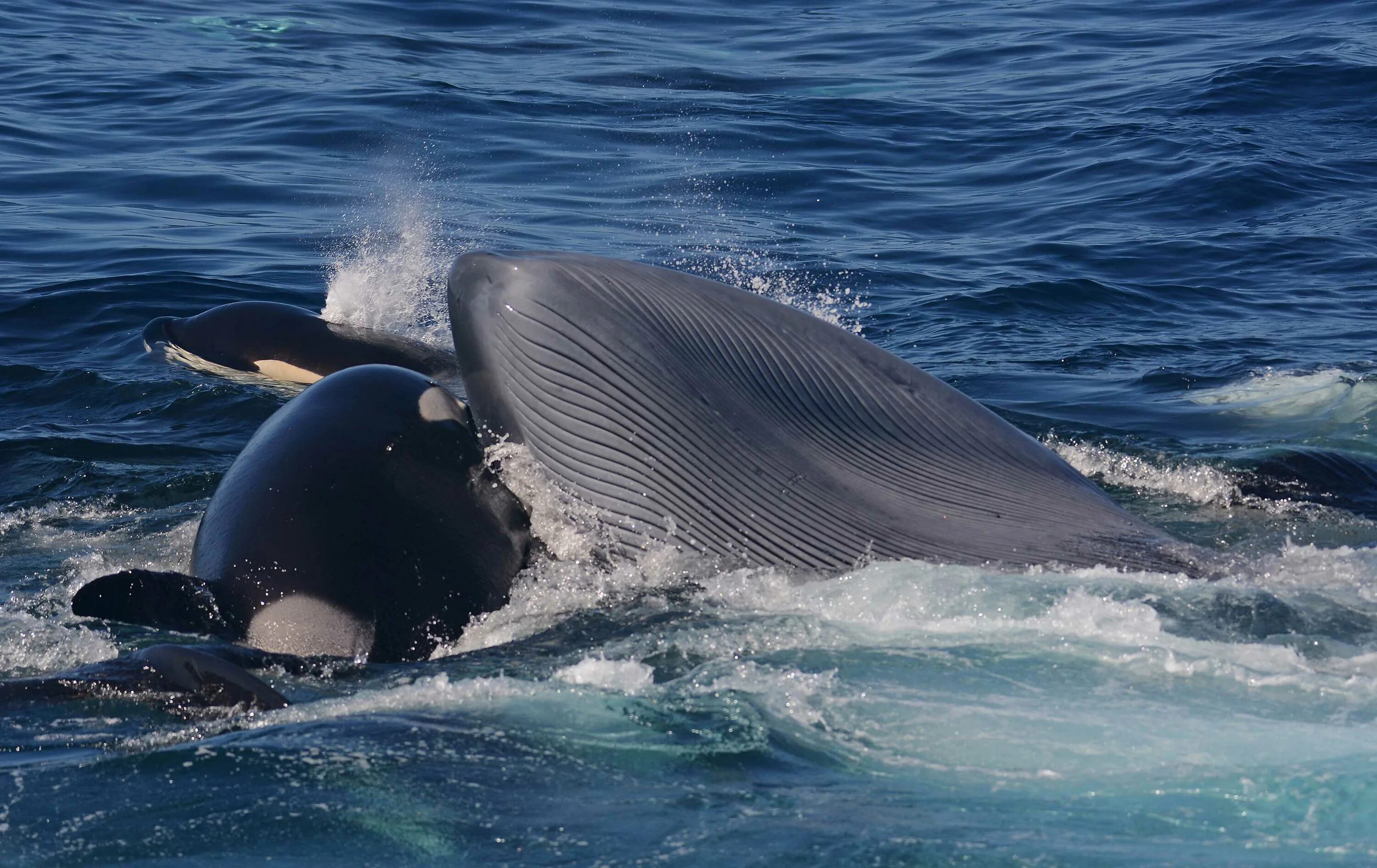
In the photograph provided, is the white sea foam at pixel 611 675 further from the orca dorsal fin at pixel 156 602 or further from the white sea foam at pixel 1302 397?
the white sea foam at pixel 1302 397

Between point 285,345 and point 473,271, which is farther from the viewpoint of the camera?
point 285,345

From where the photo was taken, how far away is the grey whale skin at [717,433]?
682 centimetres

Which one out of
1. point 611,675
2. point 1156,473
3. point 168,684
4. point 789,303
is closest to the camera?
point 168,684

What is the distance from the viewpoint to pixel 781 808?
14.7 ft

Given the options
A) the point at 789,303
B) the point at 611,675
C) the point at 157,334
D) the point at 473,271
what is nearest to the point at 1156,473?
the point at 789,303

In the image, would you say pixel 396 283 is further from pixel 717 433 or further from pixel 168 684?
pixel 168 684

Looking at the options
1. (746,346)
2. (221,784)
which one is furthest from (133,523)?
(221,784)

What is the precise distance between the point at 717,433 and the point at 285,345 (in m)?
6.09

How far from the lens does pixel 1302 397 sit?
11703 mm

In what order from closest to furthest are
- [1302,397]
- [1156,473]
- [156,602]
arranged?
[156,602] → [1156,473] → [1302,397]

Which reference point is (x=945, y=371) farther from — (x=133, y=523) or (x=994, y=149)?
(x=994, y=149)

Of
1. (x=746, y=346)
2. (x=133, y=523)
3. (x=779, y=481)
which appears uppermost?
(x=746, y=346)

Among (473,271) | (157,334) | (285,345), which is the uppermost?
(473,271)

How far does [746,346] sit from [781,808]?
2.98m
